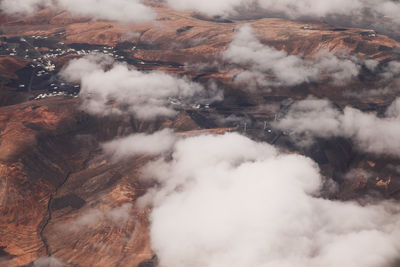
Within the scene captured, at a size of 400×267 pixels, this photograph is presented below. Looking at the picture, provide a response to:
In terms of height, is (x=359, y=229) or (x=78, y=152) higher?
(x=78, y=152)

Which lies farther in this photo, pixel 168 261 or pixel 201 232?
pixel 201 232

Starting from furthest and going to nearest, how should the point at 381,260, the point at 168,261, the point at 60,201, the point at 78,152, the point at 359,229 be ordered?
the point at 78,152 < the point at 359,229 < the point at 60,201 < the point at 381,260 < the point at 168,261

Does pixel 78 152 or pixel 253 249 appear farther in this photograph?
pixel 78 152

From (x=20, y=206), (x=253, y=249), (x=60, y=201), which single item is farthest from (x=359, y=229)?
(x=20, y=206)

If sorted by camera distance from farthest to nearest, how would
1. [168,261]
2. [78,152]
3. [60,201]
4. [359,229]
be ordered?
1. [78,152]
2. [359,229]
3. [60,201]
4. [168,261]

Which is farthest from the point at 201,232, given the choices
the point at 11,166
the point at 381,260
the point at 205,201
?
the point at 11,166

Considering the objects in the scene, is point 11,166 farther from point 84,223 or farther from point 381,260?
point 381,260

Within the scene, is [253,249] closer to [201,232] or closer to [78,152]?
[201,232]

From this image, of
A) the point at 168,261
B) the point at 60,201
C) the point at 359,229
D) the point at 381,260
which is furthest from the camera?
the point at 359,229

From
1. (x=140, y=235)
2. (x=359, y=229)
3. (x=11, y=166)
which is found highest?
(x=11, y=166)
